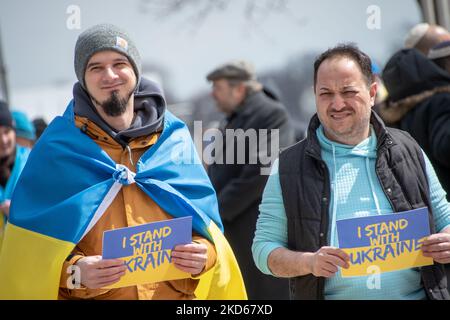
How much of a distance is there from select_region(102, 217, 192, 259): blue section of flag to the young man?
37cm

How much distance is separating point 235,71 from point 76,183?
316 cm

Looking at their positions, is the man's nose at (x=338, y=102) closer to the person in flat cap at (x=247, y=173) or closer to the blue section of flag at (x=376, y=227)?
the blue section of flag at (x=376, y=227)

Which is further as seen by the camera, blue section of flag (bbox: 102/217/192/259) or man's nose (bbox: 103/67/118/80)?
man's nose (bbox: 103/67/118/80)

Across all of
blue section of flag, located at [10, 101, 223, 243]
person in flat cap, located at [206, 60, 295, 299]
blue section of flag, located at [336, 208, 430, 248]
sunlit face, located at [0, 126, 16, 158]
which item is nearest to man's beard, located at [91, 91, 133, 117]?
blue section of flag, located at [10, 101, 223, 243]

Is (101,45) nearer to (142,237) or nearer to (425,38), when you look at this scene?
(142,237)

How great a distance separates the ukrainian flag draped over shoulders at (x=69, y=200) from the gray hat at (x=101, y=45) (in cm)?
22

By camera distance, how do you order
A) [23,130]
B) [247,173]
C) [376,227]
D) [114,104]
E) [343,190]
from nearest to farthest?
[376,227] < [343,190] < [114,104] < [247,173] < [23,130]


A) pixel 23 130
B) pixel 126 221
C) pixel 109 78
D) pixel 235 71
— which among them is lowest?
pixel 126 221

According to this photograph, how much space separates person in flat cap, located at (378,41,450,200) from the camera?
432 cm

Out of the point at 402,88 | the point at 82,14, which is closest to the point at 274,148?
the point at 402,88

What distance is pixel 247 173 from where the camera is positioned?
598cm

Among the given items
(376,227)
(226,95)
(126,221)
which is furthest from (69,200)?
(226,95)

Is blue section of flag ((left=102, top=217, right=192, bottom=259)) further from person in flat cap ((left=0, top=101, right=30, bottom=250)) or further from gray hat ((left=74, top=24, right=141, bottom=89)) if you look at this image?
person in flat cap ((left=0, top=101, right=30, bottom=250))
